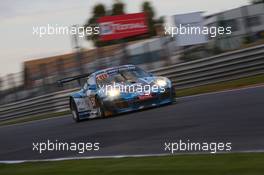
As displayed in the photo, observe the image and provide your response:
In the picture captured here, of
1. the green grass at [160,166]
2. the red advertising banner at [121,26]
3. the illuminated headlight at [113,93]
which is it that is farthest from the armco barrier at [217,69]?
the red advertising banner at [121,26]

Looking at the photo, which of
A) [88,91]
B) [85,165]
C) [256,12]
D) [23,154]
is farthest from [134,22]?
[85,165]

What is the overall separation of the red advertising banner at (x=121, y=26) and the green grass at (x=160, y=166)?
1014 inches

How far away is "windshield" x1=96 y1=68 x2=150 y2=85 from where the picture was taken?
14.6 meters

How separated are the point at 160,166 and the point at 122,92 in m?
7.25

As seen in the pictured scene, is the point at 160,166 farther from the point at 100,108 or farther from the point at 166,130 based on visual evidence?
the point at 100,108

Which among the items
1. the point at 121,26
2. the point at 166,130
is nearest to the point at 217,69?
the point at 166,130

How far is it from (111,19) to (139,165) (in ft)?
91.5

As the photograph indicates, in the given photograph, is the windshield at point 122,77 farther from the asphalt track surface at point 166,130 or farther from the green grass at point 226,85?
the green grass at point 226,85

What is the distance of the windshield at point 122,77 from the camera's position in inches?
576

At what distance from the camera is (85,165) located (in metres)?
8.11

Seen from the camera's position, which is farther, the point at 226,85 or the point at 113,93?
the point at 226,85

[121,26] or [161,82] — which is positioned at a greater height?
[121,26]

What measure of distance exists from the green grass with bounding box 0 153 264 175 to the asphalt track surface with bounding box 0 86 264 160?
531mm

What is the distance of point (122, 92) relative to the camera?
14336 millimetres
